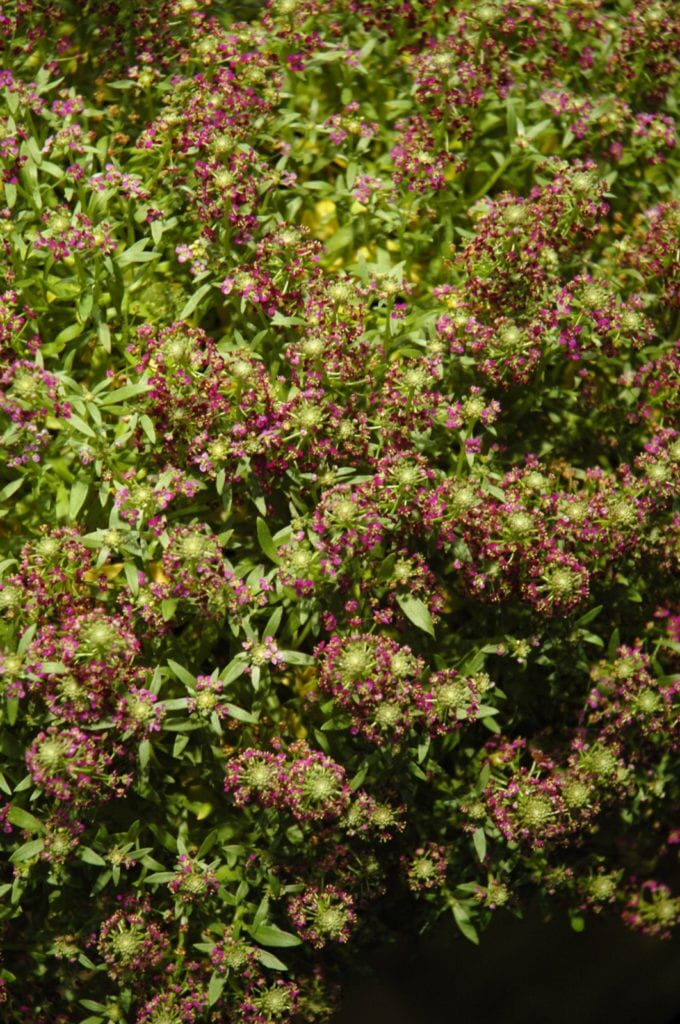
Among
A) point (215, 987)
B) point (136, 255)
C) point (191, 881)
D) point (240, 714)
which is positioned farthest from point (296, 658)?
point (136, 255)

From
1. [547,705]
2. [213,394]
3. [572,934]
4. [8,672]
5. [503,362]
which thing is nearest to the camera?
[8,672]

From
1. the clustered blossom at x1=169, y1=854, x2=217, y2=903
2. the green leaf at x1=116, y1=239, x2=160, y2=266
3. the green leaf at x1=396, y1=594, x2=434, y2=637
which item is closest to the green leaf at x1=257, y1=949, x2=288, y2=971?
the clustered blossom at x1=169, y1=854, x2=217, y2=903

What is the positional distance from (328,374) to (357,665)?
1089 millimetres

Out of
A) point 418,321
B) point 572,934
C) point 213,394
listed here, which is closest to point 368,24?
point 418,321

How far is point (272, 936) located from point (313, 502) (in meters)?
1.65

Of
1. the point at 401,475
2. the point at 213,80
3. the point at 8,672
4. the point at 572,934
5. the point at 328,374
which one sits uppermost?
the point at 213,80

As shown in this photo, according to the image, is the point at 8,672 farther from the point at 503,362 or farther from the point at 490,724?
the point at 503,362

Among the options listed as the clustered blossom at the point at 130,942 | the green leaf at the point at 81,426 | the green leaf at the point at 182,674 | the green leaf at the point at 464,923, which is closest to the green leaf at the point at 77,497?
the green leaf at the point at 81,426

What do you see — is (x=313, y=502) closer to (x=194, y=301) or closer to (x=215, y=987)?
(x=194, y=301)

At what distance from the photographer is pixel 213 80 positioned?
4371 millimetres

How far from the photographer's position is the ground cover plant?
3828 mm

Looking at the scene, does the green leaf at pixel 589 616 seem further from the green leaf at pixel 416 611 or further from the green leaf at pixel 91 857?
the green leaf at pixel 91 857

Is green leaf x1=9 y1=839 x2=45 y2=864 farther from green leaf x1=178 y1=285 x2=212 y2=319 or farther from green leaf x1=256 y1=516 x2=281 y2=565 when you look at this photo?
green leaf x1=178 y1=285 x2=212 y2=319

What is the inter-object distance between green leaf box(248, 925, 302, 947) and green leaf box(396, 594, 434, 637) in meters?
1.24
